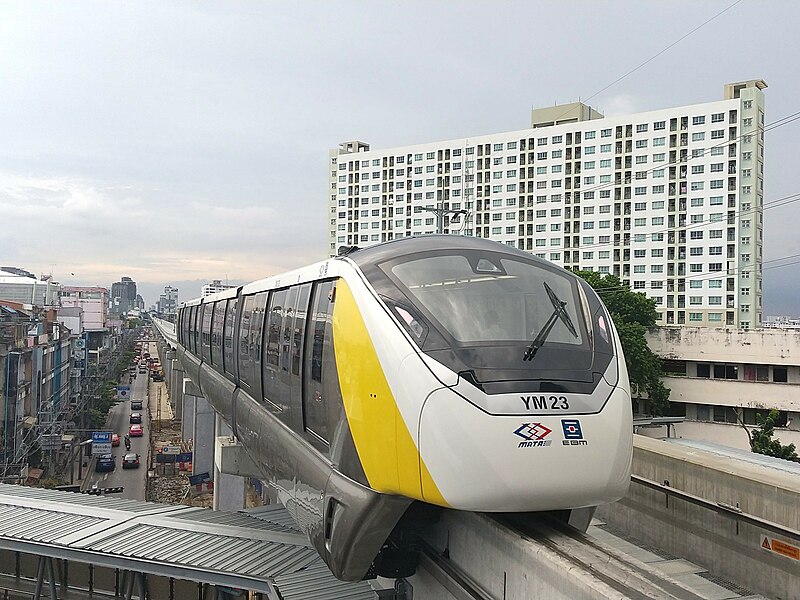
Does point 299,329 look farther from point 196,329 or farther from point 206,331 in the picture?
point 196,329

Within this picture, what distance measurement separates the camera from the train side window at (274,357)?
8703 mm

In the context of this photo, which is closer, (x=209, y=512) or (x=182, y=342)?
(x=209, y=512)

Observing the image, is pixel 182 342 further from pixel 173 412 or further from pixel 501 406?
pixel 173 412

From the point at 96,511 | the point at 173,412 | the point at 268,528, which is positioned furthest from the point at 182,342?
the point at 173,412

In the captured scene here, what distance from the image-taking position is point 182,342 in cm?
2678

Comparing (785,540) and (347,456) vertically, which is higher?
(347,456)

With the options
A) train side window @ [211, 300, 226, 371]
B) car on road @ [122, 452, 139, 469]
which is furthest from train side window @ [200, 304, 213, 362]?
car on road @ [122, 452, 139, 469]

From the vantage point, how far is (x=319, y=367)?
692cm

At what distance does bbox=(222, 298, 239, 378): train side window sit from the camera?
42.7ft

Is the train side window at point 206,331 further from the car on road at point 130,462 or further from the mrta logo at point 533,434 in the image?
the car on road at point 130,462

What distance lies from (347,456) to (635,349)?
34.0 m

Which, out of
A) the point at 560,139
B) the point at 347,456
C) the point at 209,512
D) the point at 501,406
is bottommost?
the point at 209,512

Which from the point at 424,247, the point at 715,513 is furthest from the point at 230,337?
the point at 715,513

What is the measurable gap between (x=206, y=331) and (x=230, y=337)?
4.75 metres
